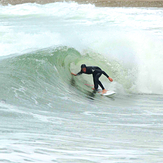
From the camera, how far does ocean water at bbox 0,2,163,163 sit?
4.00 m

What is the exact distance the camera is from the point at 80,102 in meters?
7.36

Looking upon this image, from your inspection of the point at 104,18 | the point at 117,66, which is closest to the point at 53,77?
the point at 117,66

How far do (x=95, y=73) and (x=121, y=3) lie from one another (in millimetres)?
31086

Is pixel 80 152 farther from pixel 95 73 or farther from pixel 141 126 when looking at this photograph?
pixel 95 73

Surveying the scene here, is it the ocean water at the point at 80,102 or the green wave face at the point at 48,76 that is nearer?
the ocean water at the point at 80,102

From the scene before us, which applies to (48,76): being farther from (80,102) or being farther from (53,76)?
(80,102)

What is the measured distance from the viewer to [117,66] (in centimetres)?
1166

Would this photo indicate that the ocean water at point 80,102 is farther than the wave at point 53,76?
No

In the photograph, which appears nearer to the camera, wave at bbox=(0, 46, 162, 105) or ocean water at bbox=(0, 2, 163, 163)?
ocean water at bbox=(0, 2, 163, 163)

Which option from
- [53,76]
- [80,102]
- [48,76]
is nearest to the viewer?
[80,102]

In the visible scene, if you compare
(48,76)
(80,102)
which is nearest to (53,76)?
(48,76)

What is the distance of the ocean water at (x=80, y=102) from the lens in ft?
13.1

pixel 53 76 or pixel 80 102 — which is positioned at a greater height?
pixel 53 76

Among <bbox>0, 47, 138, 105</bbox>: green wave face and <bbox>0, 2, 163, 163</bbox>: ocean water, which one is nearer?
<bbox>0, 2, 163, 163</bbox>: ocean water
